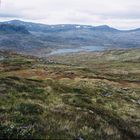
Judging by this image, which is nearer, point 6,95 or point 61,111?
point 61,111

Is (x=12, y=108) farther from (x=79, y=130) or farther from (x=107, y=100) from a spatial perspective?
(x=107, y=100)

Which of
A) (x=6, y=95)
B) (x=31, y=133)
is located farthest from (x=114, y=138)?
(x=6, y=95)

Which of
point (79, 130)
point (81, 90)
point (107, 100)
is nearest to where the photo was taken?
point (79, 130)

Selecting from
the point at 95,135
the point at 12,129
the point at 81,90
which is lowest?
the point at 81,90

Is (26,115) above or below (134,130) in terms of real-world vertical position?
above

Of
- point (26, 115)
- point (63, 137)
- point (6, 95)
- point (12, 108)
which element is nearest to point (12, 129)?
point (63, 137)

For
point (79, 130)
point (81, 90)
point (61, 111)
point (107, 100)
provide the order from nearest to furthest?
point (79, 130) → point (61, 111) → point (107, 100) → point (81, 90)

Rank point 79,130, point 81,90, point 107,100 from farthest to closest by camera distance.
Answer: point 81,90, point 107,100, point 79,130

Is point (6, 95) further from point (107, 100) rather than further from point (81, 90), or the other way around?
point (81, 90)

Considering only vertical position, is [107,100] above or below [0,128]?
below
